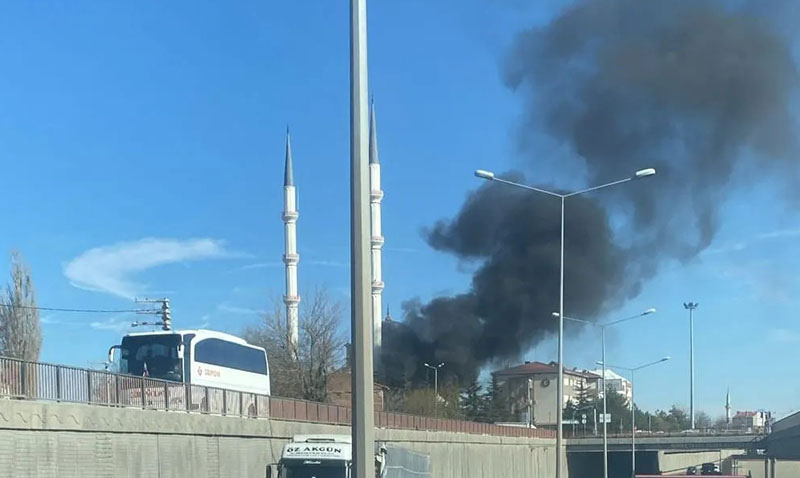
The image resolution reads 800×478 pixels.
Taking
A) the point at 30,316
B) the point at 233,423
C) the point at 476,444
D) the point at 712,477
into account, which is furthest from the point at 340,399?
the point at 233,423

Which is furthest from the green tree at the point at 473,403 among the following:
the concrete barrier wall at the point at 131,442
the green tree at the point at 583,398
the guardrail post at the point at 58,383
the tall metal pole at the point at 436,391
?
the guardrail post at the point at 58,383

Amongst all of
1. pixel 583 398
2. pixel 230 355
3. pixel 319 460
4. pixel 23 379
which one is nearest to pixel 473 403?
pixel 583 398

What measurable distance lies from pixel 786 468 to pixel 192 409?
40.7 meters

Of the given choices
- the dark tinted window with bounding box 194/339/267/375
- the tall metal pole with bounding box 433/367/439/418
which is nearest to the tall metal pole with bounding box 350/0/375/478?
the dark tinted window with bounding box 194/339/267/375

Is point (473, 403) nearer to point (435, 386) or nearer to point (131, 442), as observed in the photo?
point (435, 386)

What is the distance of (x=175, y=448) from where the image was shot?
21750 mm

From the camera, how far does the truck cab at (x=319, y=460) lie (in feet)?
72.6

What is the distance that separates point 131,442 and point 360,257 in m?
12.3

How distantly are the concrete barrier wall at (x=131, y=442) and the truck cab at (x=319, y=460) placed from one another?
1896 mm

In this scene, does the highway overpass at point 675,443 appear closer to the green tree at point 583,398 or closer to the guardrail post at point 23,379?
the green tree at point 583,398

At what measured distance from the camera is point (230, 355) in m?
33.9

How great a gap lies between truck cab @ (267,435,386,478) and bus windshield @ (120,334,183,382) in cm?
891

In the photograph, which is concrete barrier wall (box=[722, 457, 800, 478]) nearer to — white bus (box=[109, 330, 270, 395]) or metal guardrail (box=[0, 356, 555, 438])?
metal guardrail (box=[0, 356, 555, 438])

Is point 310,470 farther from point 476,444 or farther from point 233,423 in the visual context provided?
point 476,444
